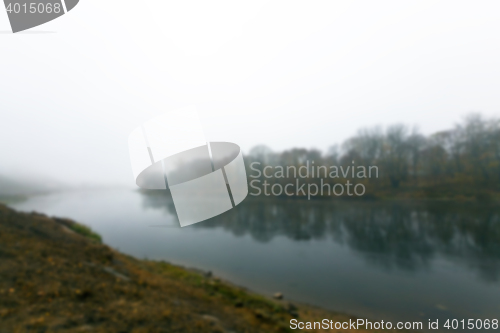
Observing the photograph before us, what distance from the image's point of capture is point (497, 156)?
13.4 metres

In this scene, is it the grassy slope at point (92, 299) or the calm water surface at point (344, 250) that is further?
the calm water surface at point (344, 250)

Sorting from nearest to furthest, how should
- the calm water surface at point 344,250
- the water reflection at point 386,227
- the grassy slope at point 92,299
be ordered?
the grassy slope at point 92,299 < the calm water surface at point 344,250 < the water reflection at point 386,227

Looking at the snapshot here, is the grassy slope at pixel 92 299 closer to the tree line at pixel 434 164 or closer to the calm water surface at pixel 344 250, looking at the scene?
the calm water surface at pixel 344 250

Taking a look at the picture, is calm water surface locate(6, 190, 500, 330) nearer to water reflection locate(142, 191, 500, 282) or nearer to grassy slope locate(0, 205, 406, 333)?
water reflection locate(142, 191, 500, 282)

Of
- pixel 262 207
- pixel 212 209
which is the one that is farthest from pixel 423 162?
pixel 212 209

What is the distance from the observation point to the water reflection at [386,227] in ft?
22.6

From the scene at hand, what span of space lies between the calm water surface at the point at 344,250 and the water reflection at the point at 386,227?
0.04 meters

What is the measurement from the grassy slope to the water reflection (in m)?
3.22

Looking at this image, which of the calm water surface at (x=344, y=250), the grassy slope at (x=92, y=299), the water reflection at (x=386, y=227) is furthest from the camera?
the water reflection at (x=386, y=227)

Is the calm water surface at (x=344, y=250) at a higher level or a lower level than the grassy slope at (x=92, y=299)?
lower

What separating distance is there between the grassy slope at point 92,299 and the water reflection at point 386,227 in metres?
3.22

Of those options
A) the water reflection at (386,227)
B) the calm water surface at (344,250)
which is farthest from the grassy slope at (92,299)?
the water reflection at (386,227)

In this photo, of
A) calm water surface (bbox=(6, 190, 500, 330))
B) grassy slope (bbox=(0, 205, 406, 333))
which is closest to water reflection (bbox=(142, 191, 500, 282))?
calm water surface (bbox=(6, 190, 500, 330))

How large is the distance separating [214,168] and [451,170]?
1637 centimetres
